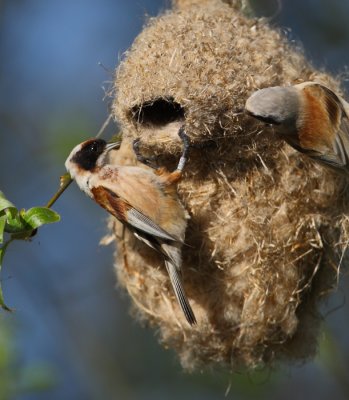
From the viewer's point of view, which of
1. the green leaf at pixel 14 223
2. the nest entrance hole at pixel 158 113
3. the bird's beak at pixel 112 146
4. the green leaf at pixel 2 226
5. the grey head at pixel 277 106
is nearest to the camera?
the green leaf at pixel 2 226

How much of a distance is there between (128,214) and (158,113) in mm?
597

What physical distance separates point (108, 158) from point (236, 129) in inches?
27.9

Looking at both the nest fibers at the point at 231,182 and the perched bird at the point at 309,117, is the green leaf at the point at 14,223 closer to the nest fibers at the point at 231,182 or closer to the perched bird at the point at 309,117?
the nest fibers at the point at 231,182

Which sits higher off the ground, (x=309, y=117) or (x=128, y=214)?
(x=128, y=214)

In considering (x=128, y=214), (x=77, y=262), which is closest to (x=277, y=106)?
(x=128, y=214)

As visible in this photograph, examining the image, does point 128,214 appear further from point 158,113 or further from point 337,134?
point 337,134

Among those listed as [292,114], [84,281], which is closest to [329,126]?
[292,114]

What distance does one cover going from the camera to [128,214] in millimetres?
3602

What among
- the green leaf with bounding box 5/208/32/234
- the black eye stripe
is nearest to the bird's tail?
the black eye stripe

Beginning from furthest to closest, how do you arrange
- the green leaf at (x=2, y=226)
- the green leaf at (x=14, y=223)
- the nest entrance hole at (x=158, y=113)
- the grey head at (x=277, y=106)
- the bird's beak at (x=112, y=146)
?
the bird's beak at (x=112, y=146) → the nest entrance hole at (x=158, y=113) → the grey head at (x=277, y=106) → the green leaf at (x=14, y=223) → the green leaf at (x=2, y=226)

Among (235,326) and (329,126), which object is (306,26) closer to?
(329,126)

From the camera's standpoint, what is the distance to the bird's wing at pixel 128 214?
3.54 metres

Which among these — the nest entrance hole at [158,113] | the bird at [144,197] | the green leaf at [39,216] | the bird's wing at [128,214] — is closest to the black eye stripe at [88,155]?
the bird at [144,197]

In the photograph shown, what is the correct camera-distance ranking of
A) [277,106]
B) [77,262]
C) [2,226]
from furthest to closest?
[77,262] < [277,106] < [2,226]
